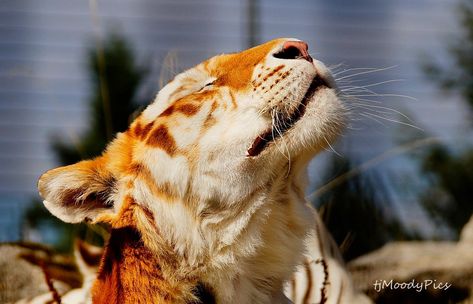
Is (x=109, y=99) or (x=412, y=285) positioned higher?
(x=412, y=285)

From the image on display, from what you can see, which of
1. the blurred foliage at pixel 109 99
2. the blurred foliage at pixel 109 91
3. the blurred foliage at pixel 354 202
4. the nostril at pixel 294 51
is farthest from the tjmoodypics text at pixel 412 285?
the blurred foliage at pixel 109 91

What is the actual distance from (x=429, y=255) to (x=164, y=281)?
2.21 metres

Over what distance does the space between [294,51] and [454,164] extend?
3638 millimetres

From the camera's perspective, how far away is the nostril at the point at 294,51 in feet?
7.61

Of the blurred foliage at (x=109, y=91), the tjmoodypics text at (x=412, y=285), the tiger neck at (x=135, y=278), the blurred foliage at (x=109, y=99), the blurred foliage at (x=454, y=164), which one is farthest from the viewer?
the blurred foliage at (x=109, y=91)

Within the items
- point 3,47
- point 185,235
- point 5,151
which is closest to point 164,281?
point 185,235

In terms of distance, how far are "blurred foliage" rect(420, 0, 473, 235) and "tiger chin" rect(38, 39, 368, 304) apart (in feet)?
8.78

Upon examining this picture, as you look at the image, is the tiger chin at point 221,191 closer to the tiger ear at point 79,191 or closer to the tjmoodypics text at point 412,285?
the tiger ear at point 79,191

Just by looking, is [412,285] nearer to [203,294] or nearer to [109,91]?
[203,294]

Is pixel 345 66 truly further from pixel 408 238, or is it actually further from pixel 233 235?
pixel 408 238

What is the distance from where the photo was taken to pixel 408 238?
474 cm

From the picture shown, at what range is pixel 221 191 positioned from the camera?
90.4 inches

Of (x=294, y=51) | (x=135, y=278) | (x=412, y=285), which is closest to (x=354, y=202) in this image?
(x=412, y=285)

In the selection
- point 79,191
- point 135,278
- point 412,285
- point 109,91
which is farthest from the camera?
point 109,91
